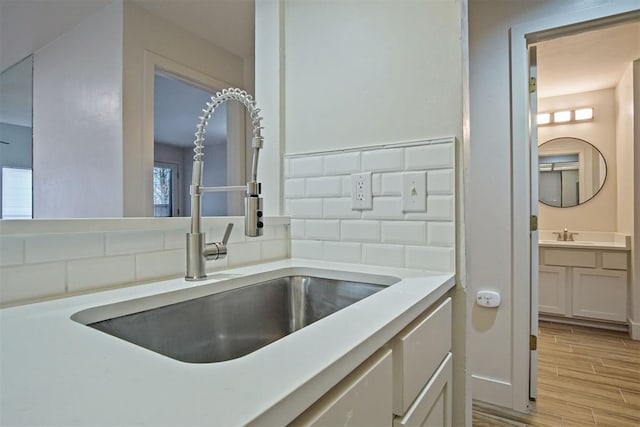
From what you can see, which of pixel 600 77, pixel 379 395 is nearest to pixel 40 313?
pixel 379 395

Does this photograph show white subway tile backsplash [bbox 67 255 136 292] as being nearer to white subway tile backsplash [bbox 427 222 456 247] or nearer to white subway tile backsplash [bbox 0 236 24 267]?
white subway tile backsplash [bbox 0 236 24 267]

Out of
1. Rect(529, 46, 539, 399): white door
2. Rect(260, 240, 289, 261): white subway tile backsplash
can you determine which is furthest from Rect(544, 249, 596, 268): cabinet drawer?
Rect(260, 240, 289, 261): white subway tile backsplash

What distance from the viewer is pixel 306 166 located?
4.25ft

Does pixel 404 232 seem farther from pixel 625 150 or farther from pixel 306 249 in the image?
pixel 625 150

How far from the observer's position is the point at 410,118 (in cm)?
112

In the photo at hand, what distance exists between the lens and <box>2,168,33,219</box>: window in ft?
5.48

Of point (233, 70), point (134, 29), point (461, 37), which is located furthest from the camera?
point (233, 70)

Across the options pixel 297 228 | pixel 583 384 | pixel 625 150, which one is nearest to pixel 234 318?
pixel 297 228

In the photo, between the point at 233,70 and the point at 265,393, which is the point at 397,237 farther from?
the point at 233,70

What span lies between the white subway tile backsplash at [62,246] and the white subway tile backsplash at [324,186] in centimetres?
69

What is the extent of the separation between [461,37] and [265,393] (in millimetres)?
1106

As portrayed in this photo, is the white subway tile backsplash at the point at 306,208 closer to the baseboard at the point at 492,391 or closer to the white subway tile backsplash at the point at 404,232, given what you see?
the white subway tile backsplash at the point at 404,232

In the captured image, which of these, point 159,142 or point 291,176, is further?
point 159,142

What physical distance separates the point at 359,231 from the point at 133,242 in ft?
2.22
